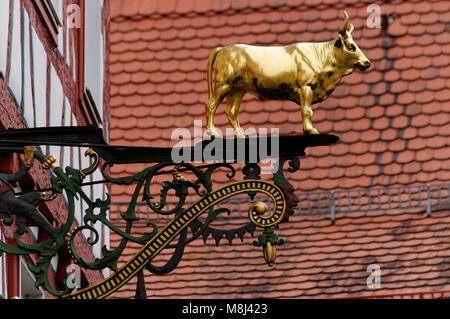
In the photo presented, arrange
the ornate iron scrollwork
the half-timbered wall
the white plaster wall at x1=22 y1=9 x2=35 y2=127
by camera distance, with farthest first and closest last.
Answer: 1. the white plaster wall at x1=22 y1=9 x2=35 y2=127
2. the half-timbered wall
3. the ornate iron scrollwork

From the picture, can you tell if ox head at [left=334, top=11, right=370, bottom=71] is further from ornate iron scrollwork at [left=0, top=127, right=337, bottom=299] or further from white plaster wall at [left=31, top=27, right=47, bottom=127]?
white plaster wall at [left=31, top=27, right=47, bottom=127]

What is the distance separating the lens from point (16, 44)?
8352 mm

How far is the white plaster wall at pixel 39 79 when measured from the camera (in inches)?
352

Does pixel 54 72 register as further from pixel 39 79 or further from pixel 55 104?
pixel 39 79

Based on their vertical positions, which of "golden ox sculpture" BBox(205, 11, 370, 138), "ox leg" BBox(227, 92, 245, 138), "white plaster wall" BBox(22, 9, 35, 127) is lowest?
"ox leg" BBox(227, 92, 245, 138)

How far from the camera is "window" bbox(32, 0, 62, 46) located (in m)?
9.10

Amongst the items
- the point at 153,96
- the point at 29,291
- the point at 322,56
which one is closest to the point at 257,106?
the point at 153,96

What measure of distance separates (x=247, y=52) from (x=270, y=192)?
618mm

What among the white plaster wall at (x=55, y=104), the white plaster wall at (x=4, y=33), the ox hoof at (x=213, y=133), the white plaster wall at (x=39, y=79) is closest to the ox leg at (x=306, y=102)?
the ox hoof at (x=213, y=133)

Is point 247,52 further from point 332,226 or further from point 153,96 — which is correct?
point 153,96

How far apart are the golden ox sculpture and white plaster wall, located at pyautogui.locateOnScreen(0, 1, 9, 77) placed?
5.00 feet

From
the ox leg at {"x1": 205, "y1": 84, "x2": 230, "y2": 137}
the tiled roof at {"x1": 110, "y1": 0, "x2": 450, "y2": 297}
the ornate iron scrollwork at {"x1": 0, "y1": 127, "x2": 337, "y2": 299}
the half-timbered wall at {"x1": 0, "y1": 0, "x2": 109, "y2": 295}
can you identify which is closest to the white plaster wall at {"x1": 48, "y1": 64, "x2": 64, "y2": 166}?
the half-timbered wall at {"x1": 0, "y1": 0, "x2": 109, "y2": 295}
